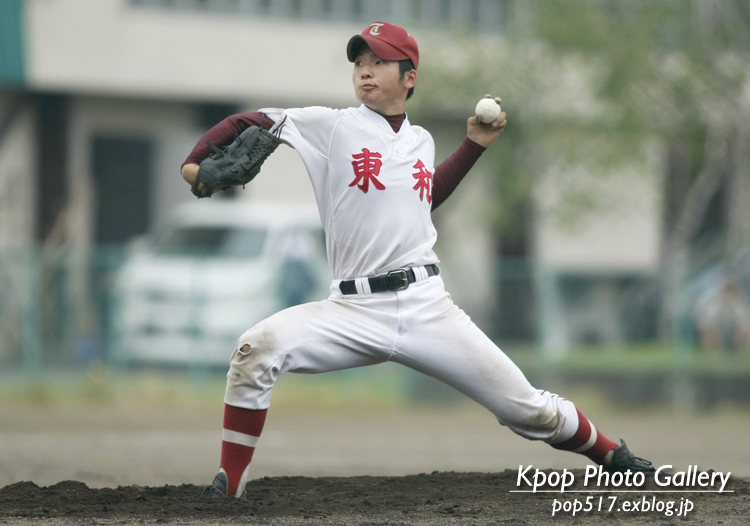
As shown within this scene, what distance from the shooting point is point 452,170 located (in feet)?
Result: 19.9

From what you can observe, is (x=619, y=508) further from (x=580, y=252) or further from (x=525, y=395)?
(x=580, y=252)

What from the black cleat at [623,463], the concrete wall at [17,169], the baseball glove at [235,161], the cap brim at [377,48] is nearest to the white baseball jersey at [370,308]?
the baseball glove at [235,161]

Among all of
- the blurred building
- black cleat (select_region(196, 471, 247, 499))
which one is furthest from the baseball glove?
the blurred building

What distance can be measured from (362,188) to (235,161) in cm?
63

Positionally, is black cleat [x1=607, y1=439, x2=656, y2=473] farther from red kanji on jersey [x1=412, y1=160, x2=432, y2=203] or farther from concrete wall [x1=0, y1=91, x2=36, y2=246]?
concrete wall [x1=0, y1=91, x2=36, y2=246]

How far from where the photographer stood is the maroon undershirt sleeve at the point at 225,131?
5.40 m

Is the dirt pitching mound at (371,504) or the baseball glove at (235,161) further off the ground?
the baseball glove at (235,161)

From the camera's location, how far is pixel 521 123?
17.8 m

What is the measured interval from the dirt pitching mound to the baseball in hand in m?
1.96

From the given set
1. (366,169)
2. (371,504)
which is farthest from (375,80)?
(371,504)

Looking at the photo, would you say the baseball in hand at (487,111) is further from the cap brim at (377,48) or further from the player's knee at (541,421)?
the player's knee at (541,421)

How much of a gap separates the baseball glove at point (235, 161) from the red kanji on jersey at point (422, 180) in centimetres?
73

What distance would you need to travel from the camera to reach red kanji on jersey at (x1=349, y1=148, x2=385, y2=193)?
5531 mm

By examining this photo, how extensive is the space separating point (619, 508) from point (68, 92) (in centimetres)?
1718
